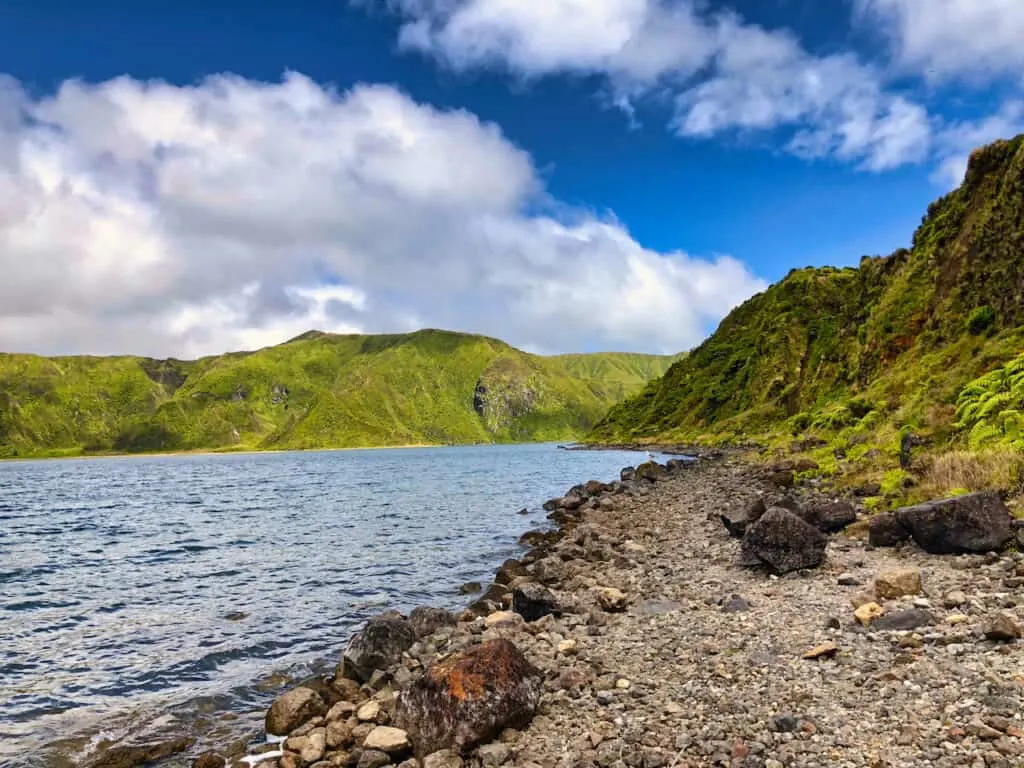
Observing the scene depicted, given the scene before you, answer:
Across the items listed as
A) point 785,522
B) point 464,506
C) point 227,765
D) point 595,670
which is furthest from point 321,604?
point 464,506

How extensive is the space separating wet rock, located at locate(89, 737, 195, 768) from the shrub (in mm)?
52056

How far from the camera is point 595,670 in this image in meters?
11.2

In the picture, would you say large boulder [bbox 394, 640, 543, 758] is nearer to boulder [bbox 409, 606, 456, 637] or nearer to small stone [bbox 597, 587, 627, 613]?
small stone [bbox 597, 587, 627, 613]

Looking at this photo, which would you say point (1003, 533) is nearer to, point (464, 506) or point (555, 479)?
point (464, 506)

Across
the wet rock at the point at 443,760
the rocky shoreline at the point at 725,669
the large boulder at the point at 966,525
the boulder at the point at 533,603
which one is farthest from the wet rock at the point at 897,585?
the wet rock at the point at 443,760

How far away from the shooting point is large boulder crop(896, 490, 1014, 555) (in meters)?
13.8

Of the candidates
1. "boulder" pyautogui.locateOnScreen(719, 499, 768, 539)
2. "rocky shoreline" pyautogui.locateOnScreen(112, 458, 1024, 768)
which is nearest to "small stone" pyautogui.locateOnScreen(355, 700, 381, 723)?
"rocky shoreline" pyautogui.locateOnScreen(112, 458, 1024, 768)

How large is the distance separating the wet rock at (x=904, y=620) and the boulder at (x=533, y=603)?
7.44 metres

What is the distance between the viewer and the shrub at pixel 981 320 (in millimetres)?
43875

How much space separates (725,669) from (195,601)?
20514mm

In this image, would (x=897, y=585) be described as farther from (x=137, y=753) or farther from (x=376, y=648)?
(x=137, y=753)

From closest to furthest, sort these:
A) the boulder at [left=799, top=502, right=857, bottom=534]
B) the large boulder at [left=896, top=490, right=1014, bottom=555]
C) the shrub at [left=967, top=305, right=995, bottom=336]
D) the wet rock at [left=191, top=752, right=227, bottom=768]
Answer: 1. the wet rock at [left=191, top=752, right=227, bottom=768]
2. the large boulder at [left=896, top=490, right=1014, bottom=555]
3. the boulder at [left=799, top=502, right=857, bottom=534]
4. the shrub at [left=967, top=305, right=995, bottom=336]

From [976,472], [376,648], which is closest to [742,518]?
[976,472]

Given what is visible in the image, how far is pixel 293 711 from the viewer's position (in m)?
11.8
